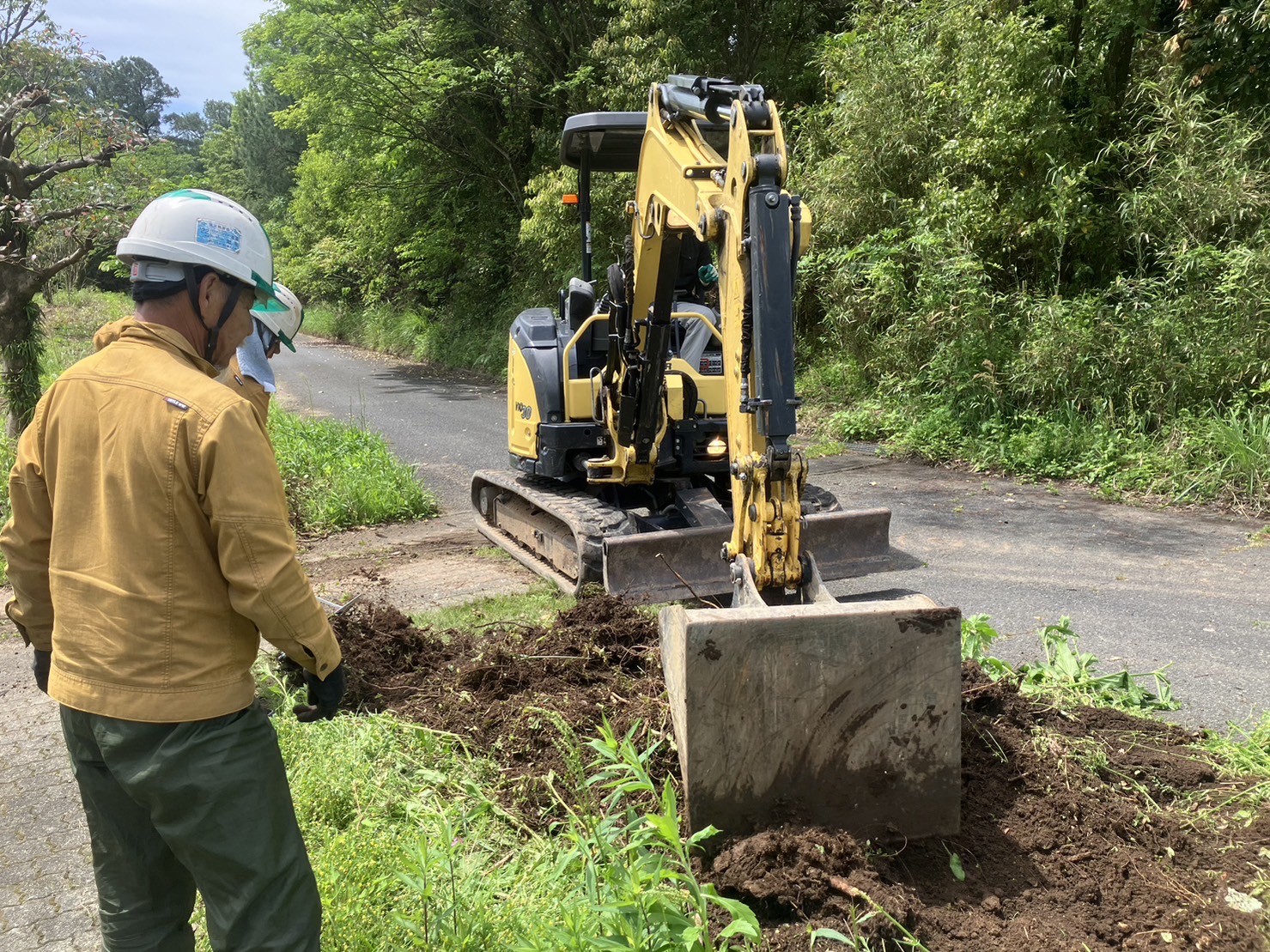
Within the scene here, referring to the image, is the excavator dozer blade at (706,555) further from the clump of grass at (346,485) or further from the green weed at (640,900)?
the clump of grass at (346,485)

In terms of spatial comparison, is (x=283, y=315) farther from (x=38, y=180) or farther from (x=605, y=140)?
(x=38, y=180)

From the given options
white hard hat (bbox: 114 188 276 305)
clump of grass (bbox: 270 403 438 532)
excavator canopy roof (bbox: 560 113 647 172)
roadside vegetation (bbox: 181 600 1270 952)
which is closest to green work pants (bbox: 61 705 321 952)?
roadside vegetation (bbox: 181 600 1270 952)

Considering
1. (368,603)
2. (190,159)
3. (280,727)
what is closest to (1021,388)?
(368,603)

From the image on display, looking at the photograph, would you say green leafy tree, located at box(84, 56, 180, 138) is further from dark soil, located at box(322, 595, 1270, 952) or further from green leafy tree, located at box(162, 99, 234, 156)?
dark soil, located at box(322, 595, 1270, 952)

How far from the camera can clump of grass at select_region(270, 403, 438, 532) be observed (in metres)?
8.30

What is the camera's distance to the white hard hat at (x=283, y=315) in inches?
169

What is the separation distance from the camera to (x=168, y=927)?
2486 millimetres

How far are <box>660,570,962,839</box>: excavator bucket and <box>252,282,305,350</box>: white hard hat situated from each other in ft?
7.33

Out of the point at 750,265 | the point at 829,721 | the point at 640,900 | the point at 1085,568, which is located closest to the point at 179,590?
the point at 640,900

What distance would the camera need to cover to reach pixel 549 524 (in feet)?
22.8

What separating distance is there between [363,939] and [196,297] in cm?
171

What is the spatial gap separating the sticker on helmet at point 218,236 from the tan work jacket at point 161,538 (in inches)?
9.0

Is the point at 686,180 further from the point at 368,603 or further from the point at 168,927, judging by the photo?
the point at 168,927

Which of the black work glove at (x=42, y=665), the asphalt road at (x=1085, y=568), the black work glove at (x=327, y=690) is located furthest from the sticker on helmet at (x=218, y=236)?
the asphalt road at (x=1085, y=568)
